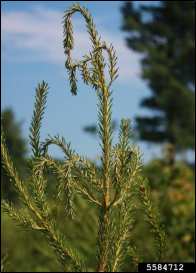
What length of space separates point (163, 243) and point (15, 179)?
0.76 metres

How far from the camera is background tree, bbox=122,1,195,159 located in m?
23.5

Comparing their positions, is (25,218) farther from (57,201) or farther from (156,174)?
(156,174)

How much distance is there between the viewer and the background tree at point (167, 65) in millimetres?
23469

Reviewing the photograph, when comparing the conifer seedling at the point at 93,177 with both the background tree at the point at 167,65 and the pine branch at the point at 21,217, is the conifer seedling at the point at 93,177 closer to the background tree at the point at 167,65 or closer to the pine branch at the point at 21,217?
the pine branch at the point at 21,217

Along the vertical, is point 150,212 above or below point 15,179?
below

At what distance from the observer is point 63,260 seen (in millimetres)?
2396

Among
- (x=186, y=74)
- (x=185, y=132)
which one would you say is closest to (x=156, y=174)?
(x=185, y=132)

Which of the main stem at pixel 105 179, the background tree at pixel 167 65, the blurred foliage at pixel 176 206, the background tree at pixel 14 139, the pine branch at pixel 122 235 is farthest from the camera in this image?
the background tree at pixel 167 65

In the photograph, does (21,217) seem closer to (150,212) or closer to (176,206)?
(150,212)

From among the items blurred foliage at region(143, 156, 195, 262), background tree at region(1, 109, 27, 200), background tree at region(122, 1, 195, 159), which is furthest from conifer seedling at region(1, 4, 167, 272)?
background tree at region(122, 1, 195, 159)

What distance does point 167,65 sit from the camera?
24.3 metres

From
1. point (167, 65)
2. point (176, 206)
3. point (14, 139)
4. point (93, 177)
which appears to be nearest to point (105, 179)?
point (93, 177)

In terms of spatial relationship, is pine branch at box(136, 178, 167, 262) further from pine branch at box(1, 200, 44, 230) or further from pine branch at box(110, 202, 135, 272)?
pine branch at box(1, 200, 44, 230)

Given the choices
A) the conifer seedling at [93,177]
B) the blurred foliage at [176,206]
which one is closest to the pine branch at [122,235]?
the conifer seedling at [93,177]
